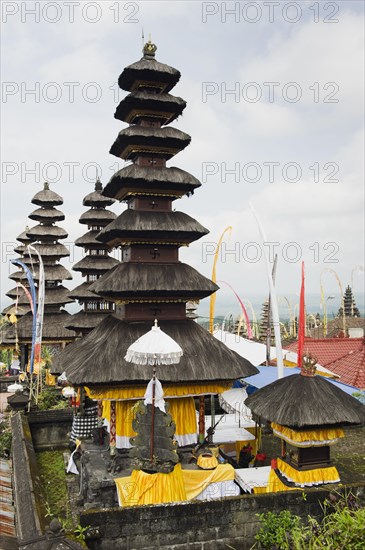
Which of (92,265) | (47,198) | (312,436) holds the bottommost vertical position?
(312,436)

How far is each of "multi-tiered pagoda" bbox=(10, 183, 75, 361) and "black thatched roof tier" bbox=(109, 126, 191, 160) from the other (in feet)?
45.9

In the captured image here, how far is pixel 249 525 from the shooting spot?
10.0 m

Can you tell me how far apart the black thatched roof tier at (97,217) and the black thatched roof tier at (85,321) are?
14.2 ft

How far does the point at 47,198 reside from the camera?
29203 millimetres

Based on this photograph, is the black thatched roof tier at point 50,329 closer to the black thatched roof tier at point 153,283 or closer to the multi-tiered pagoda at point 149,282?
the multi-tiered pagoda at point 149,282

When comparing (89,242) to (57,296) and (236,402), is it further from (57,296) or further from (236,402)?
(236,402)

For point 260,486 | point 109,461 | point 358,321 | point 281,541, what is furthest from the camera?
point 358,321

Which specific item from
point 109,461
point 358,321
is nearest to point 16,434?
point 109,461

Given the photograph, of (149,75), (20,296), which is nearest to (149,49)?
(149,75)

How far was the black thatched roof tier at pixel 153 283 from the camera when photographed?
14.2 metres

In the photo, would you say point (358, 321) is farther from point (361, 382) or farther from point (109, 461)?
point (109, 461)

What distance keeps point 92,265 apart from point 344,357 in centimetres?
1347

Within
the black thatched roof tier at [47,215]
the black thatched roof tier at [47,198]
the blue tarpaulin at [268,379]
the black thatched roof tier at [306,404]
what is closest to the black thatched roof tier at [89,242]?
the black thatched roof tier at [47,215]

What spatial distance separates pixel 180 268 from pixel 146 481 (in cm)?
689
